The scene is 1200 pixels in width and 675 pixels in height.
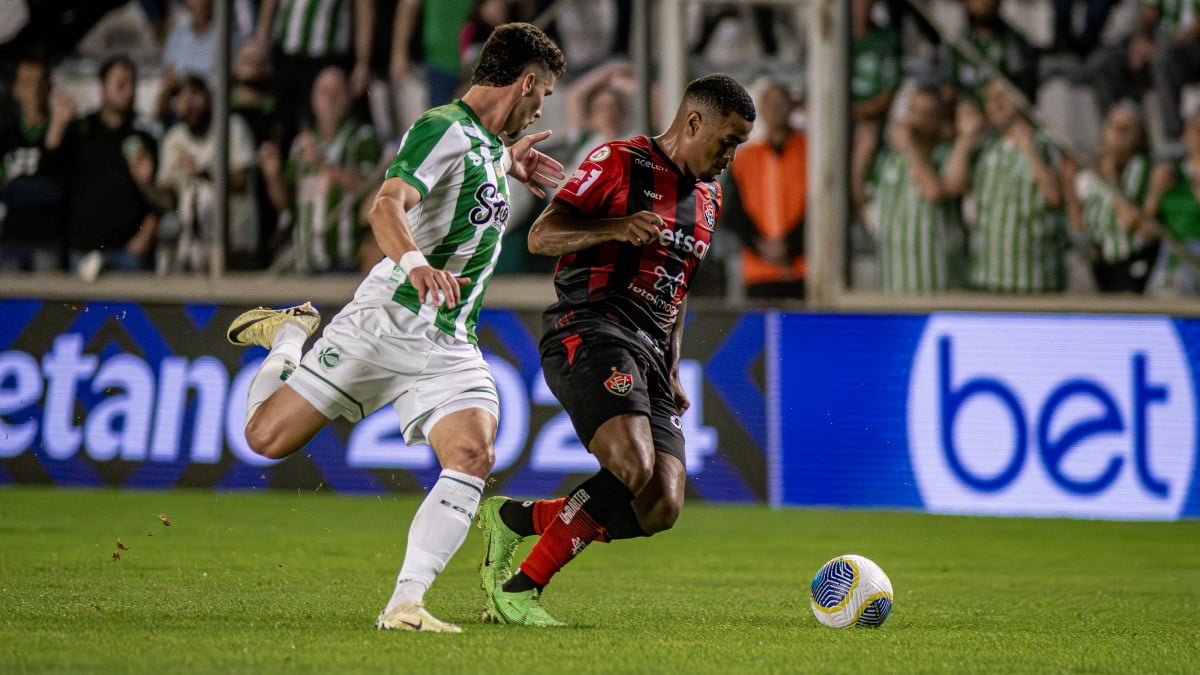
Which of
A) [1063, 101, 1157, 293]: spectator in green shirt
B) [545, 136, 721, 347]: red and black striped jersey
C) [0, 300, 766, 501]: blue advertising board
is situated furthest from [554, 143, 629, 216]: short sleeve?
[1063, 101, 1157, 293]: spectator in green shirt

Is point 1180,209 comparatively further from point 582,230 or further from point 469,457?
point 469,457

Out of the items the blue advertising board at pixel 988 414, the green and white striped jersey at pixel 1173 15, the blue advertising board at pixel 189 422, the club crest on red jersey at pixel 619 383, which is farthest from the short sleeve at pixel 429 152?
the green and white striped jersey at pixel 1173 15

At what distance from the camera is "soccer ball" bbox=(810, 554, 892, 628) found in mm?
5535

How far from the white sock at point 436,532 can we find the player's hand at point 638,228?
3.27 ft

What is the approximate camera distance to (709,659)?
15.0 feet

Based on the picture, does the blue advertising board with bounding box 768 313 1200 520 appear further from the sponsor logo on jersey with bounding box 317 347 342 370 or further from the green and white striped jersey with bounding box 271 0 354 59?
the sponsor logo on jersey with bounding box 317 347 342 370

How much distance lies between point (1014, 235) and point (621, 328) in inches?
301

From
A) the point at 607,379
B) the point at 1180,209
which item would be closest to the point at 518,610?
the point at 607,379

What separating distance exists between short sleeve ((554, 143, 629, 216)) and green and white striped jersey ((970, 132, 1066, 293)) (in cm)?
737

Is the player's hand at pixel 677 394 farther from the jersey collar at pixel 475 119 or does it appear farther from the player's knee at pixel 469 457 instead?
the jersey collar at pixel 475 119

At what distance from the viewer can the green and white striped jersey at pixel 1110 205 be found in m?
12.6

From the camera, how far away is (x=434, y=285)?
4711mm

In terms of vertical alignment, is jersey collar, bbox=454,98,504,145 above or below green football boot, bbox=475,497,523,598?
above

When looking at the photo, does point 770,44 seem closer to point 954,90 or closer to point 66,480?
point 954,90
